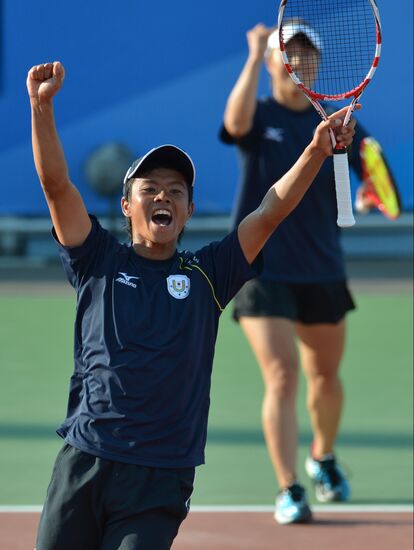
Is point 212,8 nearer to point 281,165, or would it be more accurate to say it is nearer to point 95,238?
point 281,165

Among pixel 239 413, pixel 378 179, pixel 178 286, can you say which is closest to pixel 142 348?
pixel 178 286

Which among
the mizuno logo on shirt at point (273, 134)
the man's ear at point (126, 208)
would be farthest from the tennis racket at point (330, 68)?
the man's ear at point (126, 208)

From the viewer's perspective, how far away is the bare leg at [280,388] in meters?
6.14

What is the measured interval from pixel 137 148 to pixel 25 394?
9062 millimetres

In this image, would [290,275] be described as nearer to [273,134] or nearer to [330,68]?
[273,134]

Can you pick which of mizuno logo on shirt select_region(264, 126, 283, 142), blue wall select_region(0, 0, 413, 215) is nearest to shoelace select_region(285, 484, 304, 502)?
mizuno logo on shirt select_region(264, 126, 283, 142)

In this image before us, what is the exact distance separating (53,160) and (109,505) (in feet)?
3.40

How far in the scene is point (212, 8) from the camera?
1734 cm

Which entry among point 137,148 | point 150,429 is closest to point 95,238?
point 150,429

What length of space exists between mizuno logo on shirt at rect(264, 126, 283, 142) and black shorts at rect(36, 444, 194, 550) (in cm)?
286

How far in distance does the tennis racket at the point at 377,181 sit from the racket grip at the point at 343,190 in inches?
114

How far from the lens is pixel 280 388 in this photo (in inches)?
245

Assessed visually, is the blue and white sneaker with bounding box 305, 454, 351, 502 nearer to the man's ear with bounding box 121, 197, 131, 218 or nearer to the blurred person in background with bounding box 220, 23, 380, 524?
the blurred person in background with bounding box 220, 23, 380, 524

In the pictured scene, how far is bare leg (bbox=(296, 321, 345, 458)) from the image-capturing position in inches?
257
